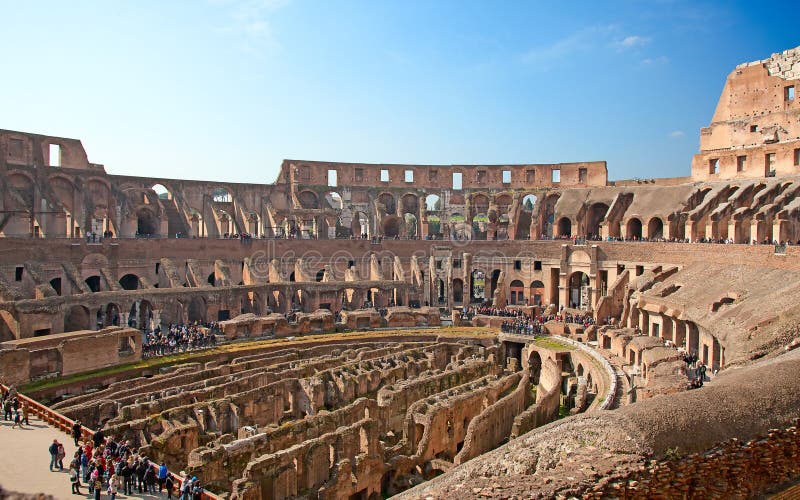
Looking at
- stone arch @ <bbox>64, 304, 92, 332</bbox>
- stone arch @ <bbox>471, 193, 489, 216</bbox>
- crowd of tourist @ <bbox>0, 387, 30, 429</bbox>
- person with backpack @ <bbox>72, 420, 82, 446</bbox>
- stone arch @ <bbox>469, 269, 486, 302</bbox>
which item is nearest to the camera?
person with backpack @ <bbox>72, 420, 82, 446</bbox>

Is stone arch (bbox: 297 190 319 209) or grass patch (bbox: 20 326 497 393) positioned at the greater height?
stone arch (bbox: 297 190 319 209)

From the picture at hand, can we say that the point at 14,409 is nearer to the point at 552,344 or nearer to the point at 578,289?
the point at 552,344

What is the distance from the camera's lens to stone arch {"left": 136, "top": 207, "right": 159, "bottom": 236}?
42062 millimetres

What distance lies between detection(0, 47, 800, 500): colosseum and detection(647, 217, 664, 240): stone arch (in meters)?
0.12

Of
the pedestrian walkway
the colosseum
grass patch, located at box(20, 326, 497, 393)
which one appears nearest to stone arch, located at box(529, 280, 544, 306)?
the colosseum

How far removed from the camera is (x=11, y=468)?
13648mm

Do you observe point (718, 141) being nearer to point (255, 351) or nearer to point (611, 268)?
point (611, 268)

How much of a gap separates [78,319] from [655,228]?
124 ft

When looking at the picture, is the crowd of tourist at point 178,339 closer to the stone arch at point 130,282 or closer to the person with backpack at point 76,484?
the stone arch at point 130,282

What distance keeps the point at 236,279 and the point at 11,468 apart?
27.4 metres

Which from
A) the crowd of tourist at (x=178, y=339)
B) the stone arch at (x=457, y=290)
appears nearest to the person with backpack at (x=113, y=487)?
the crowd of tourist at (x=178, y=339)

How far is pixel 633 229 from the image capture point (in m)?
44.4

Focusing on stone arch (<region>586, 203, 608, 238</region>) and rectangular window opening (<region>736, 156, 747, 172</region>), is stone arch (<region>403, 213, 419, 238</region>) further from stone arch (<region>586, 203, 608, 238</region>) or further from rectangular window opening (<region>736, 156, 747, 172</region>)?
rectangular window opening (<region>736, 156, 747, 172</region>)

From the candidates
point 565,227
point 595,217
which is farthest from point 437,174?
point 595,217
